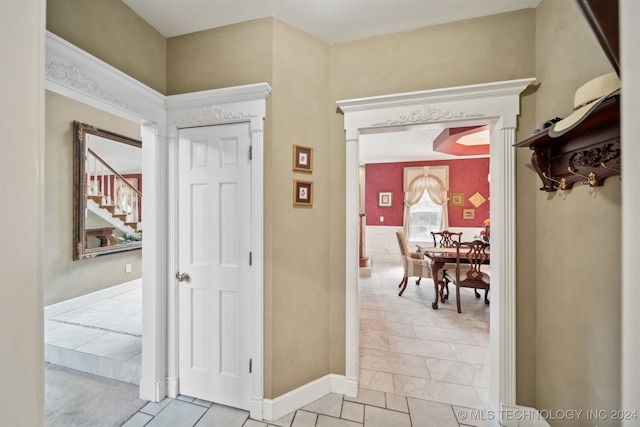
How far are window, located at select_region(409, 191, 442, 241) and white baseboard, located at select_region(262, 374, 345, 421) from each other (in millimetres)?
5563

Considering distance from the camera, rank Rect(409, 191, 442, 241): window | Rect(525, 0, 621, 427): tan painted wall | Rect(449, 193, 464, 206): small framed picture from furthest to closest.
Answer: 1. Rect(409, 191, 442, 241): window
2. Rect(449, 193, 464, 206): small framed picture
3. Rect(525, 0, 621, 427): tan painted wall

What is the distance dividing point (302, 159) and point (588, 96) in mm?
1560

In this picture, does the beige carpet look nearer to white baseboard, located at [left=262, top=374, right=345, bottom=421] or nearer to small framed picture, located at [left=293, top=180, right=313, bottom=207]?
white baseboard, located at [left=262, top=374, right=345, bottom=421]

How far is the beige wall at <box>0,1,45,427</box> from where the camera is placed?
0.35 metres

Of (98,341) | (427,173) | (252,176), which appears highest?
(427,173)

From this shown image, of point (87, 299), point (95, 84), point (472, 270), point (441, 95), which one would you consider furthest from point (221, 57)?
point (472, 270)

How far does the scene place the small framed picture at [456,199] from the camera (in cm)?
671

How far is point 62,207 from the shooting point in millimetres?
3160

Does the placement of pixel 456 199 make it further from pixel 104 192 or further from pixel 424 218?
pixel 104 192

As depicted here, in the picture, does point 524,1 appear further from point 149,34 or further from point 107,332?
point 107,332

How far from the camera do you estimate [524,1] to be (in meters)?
1.74

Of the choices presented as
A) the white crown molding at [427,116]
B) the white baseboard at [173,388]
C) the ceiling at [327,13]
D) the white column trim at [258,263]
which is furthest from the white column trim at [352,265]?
the white baseboard at [173,388]

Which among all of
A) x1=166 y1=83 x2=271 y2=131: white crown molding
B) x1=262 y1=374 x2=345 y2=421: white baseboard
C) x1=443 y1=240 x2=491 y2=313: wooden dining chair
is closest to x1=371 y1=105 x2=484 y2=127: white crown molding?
x1=166 y1=83 x2=271 y2=131: white crown molding

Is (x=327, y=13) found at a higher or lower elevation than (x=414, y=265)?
higher
